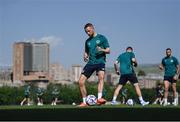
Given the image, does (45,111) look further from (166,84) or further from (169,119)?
(166,84)

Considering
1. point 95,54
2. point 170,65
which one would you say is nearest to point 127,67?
point 170,65

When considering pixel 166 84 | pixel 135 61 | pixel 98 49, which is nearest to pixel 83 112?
pixel 98 49

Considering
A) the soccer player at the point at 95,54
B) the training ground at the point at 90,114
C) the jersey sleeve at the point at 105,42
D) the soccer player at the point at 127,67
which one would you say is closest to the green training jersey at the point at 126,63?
the soccer player at the point at 127,67

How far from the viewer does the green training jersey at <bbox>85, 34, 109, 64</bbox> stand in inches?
444

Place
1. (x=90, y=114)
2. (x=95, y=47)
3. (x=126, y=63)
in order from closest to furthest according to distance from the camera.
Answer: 1. (x=90, y=114)
2. (x=95, y=47)
3. (x=126, y=63)

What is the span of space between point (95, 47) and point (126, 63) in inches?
112

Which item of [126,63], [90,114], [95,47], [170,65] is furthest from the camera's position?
[170,65]

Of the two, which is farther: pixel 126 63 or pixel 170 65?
pixel 170 65

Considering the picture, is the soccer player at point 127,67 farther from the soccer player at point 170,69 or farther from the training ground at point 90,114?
the training ground at point 90,114

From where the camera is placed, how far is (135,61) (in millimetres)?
13898

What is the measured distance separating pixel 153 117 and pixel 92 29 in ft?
13.5

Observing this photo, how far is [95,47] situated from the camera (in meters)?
11.3

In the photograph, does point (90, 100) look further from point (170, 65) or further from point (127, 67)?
point (170, 65)

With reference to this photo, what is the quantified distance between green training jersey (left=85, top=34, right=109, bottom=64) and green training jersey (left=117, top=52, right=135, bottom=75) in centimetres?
261
